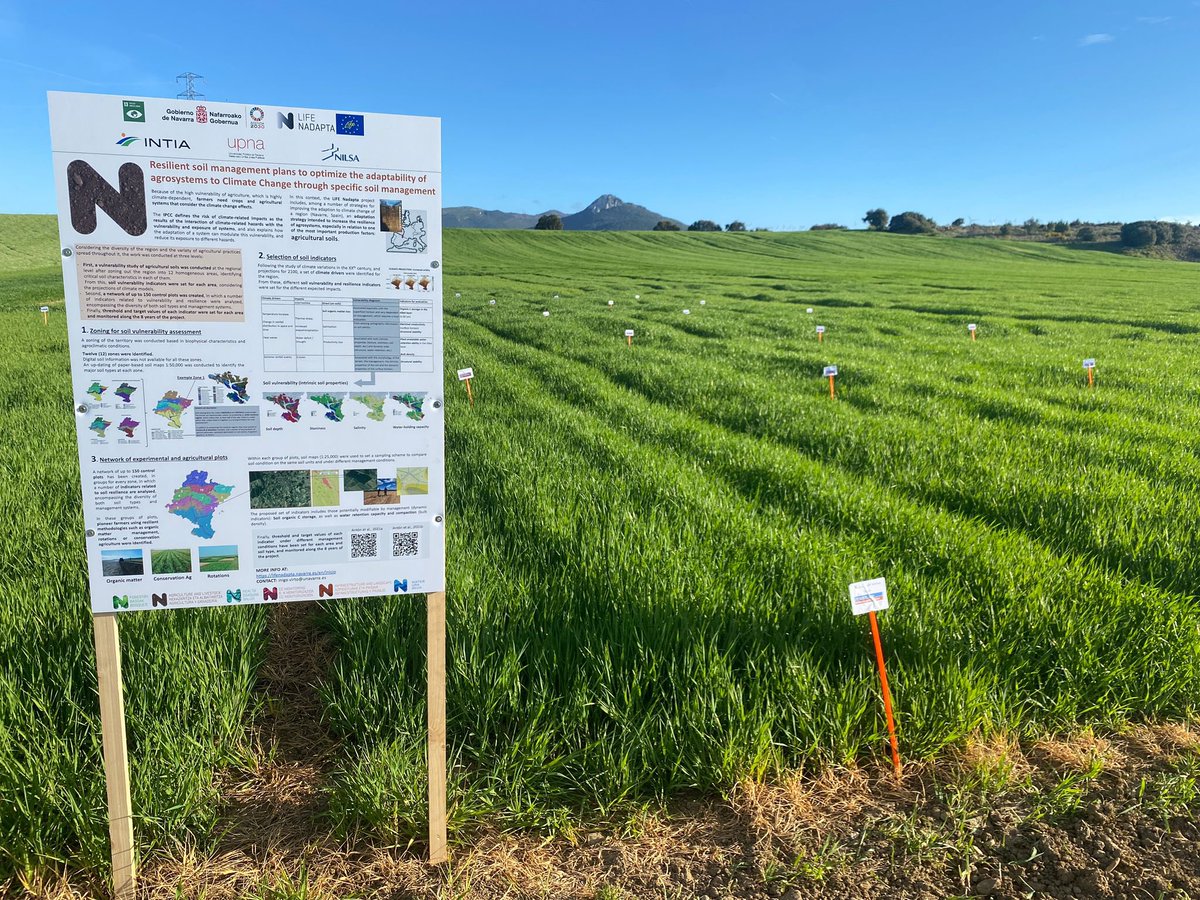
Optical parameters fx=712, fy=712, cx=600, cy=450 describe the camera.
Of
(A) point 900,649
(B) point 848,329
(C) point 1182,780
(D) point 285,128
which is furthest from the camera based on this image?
(B) point 848,329

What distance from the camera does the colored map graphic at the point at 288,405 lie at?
2.43 meters

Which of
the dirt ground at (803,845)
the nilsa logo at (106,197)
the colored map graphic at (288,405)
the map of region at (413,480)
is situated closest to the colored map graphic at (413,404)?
the map of region at (413,480)

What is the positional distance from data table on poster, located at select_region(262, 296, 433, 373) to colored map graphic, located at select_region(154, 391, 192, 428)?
0.98ft

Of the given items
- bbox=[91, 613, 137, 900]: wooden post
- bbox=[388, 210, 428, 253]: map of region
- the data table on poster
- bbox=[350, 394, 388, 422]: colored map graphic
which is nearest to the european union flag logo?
bbox=[388, 210, 428, 253]: map of region

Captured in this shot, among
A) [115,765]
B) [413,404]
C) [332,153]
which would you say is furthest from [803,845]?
[332,153]

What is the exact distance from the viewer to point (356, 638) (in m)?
3.50

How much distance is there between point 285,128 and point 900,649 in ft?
11.1

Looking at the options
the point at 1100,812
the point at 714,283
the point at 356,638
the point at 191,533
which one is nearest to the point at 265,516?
the point at 191,533

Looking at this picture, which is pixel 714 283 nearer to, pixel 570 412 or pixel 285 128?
pixel 570 412

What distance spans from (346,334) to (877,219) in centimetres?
12712

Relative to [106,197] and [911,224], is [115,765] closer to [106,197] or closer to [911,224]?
[106,197]

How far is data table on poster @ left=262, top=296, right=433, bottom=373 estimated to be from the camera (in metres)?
2.38

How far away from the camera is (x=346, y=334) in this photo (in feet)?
7.94

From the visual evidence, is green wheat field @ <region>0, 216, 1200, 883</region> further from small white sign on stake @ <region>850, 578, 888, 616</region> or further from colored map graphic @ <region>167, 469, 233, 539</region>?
colored map graphic @ <region>167, 469, 233, 539</region>
